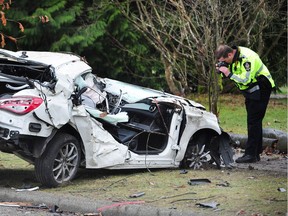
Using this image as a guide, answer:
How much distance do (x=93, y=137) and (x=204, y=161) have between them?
2.34 meters

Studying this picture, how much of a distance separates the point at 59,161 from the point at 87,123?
0.59m

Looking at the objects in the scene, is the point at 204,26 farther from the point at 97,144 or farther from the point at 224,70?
the point at 97,144

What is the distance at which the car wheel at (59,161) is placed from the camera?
821 centimetres

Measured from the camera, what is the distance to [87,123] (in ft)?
28.2

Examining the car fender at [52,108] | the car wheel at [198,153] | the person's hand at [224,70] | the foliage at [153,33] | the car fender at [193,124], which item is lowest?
Result: the car wheel at [198,153]

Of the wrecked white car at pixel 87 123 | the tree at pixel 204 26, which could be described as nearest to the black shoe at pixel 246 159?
the wrecked white car at pixel 87 123

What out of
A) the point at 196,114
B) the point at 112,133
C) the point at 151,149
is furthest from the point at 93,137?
the point at 196,114

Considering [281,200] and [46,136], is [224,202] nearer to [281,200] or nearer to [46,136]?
[281,200]

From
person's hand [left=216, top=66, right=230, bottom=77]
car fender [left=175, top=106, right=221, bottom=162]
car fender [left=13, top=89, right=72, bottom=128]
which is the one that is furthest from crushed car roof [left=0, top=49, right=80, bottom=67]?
person's hand [left=216, top=66, right=230, bottom=77]

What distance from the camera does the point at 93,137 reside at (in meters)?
8.70

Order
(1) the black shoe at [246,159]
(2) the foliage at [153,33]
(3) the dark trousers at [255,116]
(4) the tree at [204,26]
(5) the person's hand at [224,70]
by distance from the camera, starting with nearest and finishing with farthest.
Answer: (5) the person's hand at [224,70]
(3) the dark trousers at [255,116]
(1) the black shoe at [246,159]
(4) the tree at [204,26]
(2) the foliage at [153,33]

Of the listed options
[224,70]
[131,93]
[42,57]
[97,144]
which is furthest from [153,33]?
[97,144]

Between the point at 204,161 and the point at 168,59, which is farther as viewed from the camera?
the point at 168,59

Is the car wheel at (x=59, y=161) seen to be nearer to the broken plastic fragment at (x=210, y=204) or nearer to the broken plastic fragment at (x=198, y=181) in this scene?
the broken plastic fragment at (x=198, y=181)
